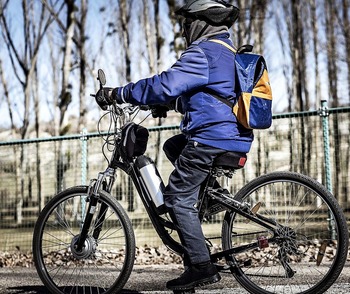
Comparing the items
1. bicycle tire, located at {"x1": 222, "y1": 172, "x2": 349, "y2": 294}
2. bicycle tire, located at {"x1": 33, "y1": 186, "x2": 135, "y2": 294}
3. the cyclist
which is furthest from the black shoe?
bicycle tire, located at {"x1": 33, "y1": 186, "x2": 135, "y2": 294}

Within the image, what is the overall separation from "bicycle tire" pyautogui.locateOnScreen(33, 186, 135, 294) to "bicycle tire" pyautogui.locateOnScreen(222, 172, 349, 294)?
668 mm

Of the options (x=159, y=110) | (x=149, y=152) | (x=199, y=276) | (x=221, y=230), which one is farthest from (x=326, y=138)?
(x=199, y=276)

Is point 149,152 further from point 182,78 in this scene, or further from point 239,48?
point 182,78

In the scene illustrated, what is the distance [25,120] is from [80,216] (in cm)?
1422

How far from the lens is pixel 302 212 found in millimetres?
4188

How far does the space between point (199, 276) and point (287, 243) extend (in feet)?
1.75

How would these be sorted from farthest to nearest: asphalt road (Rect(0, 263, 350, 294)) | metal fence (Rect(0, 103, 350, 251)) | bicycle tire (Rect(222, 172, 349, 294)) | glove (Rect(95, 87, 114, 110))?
1. metal fence (Rect(0, 103, 350, 251))
2. asphalt road (Rect(0, 263, 350, 294))
3. glove (Rect(95, 87, 114, 110))
4. bicycle tire (Rect(222, 172, 349, 294))

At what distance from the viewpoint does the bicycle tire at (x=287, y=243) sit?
380 centimetres

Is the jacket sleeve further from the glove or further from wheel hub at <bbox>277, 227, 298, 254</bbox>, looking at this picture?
wheel hub at <bbox>277, 227, 298, 254</bbox>

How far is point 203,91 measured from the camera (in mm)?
3895

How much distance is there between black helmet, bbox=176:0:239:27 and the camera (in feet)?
13.0

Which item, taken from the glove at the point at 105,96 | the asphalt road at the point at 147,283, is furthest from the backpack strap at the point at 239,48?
the asphalt road at the point at 147,283

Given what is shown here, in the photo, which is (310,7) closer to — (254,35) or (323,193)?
(254,35)

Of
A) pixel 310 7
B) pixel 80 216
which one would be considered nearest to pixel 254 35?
pixel 310 7
